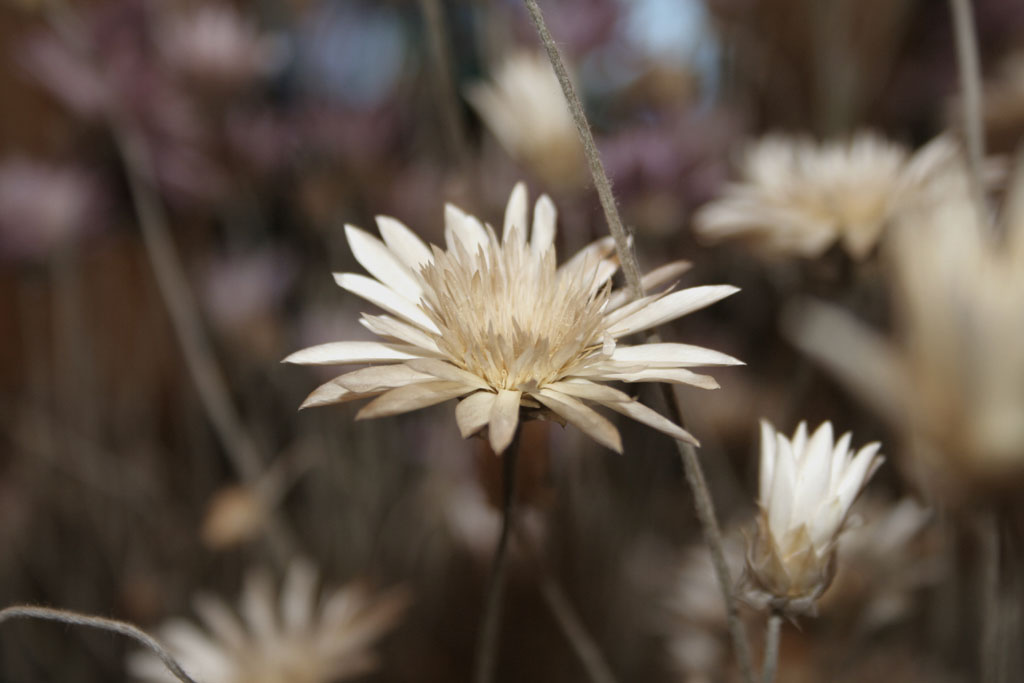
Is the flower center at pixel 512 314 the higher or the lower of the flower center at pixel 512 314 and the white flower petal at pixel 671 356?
the higher

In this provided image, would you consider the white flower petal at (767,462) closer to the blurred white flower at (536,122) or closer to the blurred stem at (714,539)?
the blurred stem at (714,539)

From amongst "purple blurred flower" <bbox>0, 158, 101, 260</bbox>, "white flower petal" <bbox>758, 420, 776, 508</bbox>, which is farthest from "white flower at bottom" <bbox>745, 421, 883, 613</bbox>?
Result: "purple blurred flower" <bbox>0, 158, 101, 260</bbox>

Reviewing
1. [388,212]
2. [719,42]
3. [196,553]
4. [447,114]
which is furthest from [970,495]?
[719,42]

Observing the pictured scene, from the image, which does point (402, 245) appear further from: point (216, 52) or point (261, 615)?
point (216, 52)

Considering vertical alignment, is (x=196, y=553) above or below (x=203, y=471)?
below

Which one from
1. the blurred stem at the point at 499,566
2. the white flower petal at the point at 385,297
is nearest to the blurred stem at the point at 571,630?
the blurred stem at the point at 499,566

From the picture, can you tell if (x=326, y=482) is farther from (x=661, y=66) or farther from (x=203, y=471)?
(x=661, y=66)

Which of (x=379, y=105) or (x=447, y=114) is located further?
(x=379, y=105)
